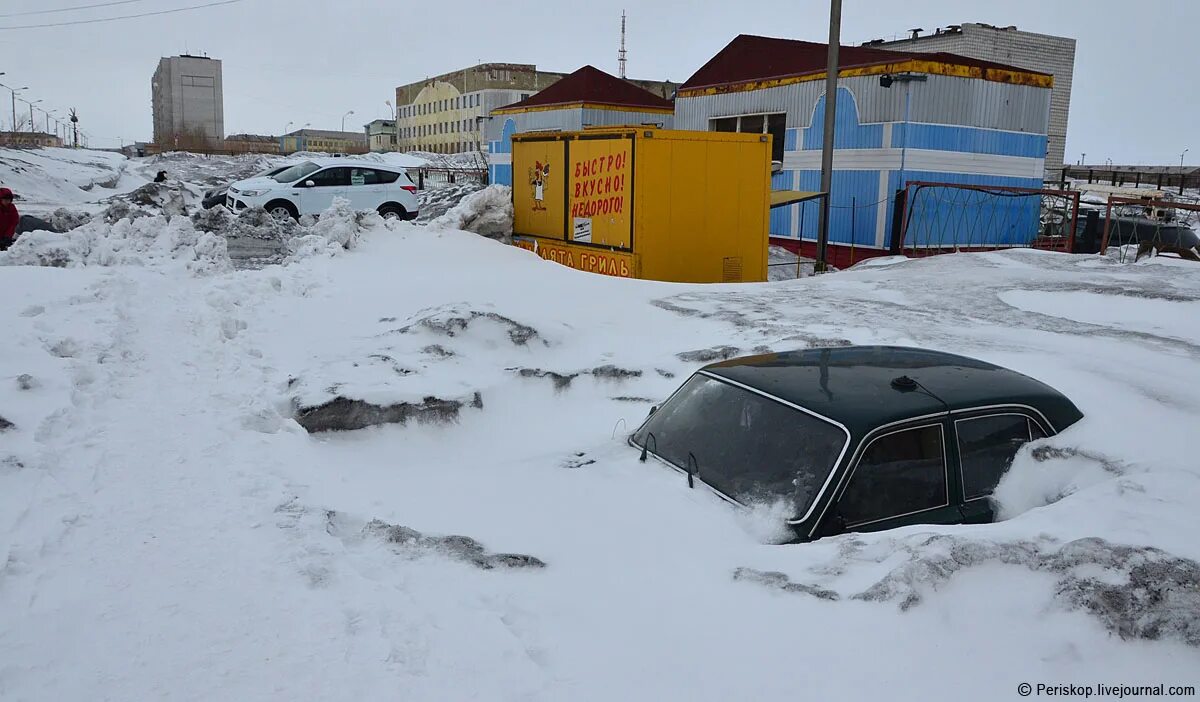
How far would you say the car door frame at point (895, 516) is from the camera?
12.9ft

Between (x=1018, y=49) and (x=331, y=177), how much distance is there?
127 feet

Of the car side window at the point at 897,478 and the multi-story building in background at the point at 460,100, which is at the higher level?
the multi-story building in background at the point at 460,100

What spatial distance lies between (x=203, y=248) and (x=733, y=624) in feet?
34.2

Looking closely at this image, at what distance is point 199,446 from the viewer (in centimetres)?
519

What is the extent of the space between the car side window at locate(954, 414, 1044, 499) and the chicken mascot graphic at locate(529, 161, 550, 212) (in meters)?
10.9

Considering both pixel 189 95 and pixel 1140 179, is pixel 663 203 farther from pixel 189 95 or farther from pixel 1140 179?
pixel 189 95

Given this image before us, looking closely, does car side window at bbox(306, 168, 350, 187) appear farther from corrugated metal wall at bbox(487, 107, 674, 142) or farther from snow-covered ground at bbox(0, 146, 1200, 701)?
snow-covered ground at bbox(0, 146, 1200, 701)

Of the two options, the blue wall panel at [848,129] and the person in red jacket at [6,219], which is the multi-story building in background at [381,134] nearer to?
the blue wall panel at [848,129]

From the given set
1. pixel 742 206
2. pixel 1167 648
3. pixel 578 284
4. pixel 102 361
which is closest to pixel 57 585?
pixel 102 361

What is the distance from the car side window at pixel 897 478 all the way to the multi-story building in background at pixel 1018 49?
4339cm

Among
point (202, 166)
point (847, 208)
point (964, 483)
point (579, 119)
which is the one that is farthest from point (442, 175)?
point (964, 483)

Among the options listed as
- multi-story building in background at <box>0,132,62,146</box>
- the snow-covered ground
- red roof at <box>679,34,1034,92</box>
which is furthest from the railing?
multi-story building in background at <box>0,132,62,146</box>

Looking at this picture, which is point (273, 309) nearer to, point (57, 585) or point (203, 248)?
point (203, 248)

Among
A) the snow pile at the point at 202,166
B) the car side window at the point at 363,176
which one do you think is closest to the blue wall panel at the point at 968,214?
the car side window at the point at 363,176
